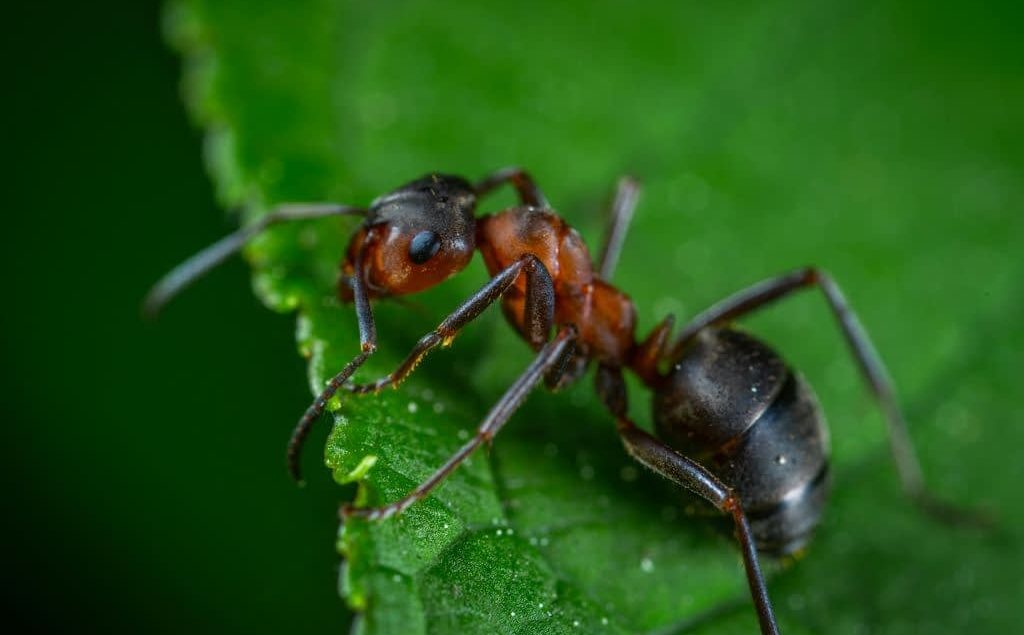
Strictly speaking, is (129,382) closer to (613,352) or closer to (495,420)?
(613,352)

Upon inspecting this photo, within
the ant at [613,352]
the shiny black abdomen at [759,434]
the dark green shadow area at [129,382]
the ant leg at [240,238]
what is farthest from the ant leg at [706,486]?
the dark green shadow area at [129,382]

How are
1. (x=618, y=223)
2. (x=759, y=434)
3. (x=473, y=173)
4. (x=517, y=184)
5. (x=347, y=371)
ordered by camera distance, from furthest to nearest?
(x=473, y=173), (x=618, y=223), (x=517, y=184), (x=759, y=434), (x=347, y=371)

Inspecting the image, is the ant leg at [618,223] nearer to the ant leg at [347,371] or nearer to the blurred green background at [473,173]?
the blurred green background at [473,173]

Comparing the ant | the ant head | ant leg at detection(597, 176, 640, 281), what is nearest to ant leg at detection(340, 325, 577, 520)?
the ant

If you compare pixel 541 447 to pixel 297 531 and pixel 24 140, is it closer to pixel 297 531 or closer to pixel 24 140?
pixel 297 531

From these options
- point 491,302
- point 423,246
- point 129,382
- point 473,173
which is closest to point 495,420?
point 491,302

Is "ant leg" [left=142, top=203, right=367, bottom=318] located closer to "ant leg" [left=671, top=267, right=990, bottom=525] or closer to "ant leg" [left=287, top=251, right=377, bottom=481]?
"ant leg" [left=287, top=251, right=377, bottom=481]
